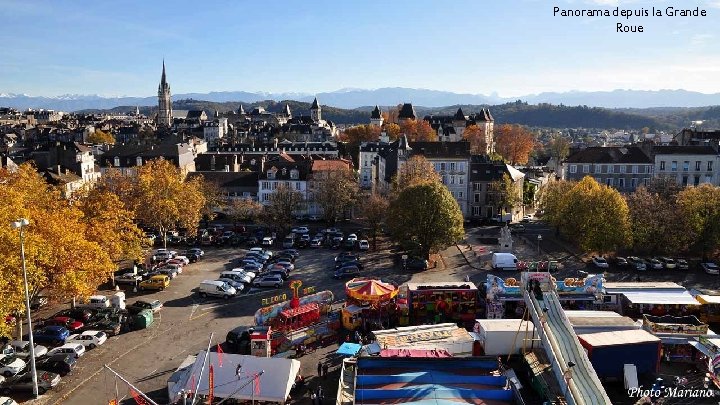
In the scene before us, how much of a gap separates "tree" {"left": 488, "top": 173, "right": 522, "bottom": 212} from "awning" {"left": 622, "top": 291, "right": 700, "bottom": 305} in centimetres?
2698

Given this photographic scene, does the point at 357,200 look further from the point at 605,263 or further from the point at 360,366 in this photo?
the point at 360,366

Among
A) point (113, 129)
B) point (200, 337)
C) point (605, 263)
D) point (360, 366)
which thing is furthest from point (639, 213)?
point (113, 129)

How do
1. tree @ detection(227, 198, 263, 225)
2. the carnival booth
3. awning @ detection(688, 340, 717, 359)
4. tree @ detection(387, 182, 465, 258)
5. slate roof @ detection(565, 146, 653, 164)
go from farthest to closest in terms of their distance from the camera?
1. slate roof @ detection(565, 146, 653, 164)
2. tree @ detection(227, 198, 263, 225)
3. tree @ detection(387, 182, 465, 258)
4. the carnival booth
5. awning @ detection(688, 340, 717, 359)

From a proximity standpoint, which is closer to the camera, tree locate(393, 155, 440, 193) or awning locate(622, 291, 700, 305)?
awning locate(622, 291, 700, 305)

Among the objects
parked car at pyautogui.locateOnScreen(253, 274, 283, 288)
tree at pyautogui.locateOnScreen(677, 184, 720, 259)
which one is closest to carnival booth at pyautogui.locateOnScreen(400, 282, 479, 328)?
parked car at pyautogui.locateOnScreen(253, 274, 283, 288)

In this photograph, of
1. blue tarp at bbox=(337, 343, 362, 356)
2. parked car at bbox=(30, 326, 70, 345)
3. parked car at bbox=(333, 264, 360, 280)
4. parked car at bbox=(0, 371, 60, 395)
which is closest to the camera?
parked car at bbox=(0, 371, 60, 395)

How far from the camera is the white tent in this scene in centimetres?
2080

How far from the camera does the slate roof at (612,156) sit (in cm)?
6044

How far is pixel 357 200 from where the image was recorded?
5472 cm

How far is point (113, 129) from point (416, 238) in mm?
118462

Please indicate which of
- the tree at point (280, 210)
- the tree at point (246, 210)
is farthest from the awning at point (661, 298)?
the tree at point (246, 210)

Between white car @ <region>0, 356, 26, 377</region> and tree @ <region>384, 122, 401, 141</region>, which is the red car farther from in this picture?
tree @ <region>384, 122, 401, 141</region>

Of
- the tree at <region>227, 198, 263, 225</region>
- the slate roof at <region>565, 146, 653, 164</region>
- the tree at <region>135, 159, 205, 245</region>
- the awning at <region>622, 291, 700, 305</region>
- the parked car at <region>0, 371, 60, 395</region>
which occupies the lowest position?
the parked car at <region>0, 371, 60, 395</region>

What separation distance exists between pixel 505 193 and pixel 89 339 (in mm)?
41053
